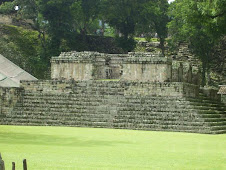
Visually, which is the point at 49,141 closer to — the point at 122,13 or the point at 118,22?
the point at 122,13

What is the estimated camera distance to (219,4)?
22359 mm

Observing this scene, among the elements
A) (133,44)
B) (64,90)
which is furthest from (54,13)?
(64,90)

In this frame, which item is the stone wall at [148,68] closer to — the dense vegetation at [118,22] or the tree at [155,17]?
the dense vegetation at [118,22]

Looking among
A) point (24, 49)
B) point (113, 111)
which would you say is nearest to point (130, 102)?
point (113, 111)

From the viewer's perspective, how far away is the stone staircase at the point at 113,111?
22984 millimetres

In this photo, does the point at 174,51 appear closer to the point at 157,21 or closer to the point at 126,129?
the point at 157,21

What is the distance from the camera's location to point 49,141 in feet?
53.6

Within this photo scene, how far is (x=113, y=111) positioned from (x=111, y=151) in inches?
410

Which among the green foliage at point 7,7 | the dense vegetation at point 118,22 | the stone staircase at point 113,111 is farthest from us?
the green foliage at point 7,7

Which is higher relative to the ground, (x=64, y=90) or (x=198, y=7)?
(x=198, y=7)

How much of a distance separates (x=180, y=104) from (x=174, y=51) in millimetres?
28730


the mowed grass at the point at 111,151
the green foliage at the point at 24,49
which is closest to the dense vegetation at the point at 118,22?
the green foliage at the point at 24,49

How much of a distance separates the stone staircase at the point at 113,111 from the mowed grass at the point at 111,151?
3.77 metres

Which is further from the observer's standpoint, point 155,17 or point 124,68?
point 155,17
